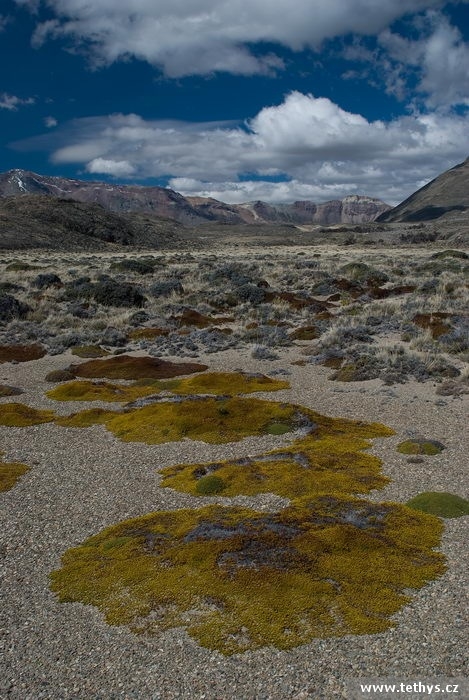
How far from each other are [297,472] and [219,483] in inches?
62.4

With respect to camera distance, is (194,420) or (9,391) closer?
(194,420)

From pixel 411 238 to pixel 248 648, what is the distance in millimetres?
98227

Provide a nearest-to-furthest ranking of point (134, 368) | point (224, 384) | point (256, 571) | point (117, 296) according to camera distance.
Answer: point (256, 571) → point (224, 384) → point (134, 368) → point (117, 296)

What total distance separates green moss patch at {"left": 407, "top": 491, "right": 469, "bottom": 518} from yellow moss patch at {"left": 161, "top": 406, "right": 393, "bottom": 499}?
939 millimetres

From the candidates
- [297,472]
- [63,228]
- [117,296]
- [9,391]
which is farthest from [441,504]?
[63,228]

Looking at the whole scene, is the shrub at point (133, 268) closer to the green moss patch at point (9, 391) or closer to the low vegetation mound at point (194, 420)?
the green moss patch at point (9, 391)

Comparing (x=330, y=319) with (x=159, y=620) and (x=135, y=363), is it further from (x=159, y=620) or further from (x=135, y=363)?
(x=159, y=620)

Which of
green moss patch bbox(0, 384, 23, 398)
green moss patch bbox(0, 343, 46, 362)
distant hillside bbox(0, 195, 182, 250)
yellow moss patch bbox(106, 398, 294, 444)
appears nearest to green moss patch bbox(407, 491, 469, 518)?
yellow moss patch bbox(106, 398, 294, 444)

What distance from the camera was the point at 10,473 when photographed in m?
11.9

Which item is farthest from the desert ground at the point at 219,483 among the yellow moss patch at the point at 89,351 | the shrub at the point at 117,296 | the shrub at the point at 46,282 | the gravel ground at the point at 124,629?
the shrub at the point at 46,282

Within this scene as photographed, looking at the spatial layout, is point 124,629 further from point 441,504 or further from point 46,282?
point 46,282

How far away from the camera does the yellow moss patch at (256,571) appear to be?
681 cm

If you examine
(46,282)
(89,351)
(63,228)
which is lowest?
(89,351)

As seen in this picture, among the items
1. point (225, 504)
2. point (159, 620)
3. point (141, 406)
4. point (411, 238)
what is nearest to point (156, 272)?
point (141, 406)
